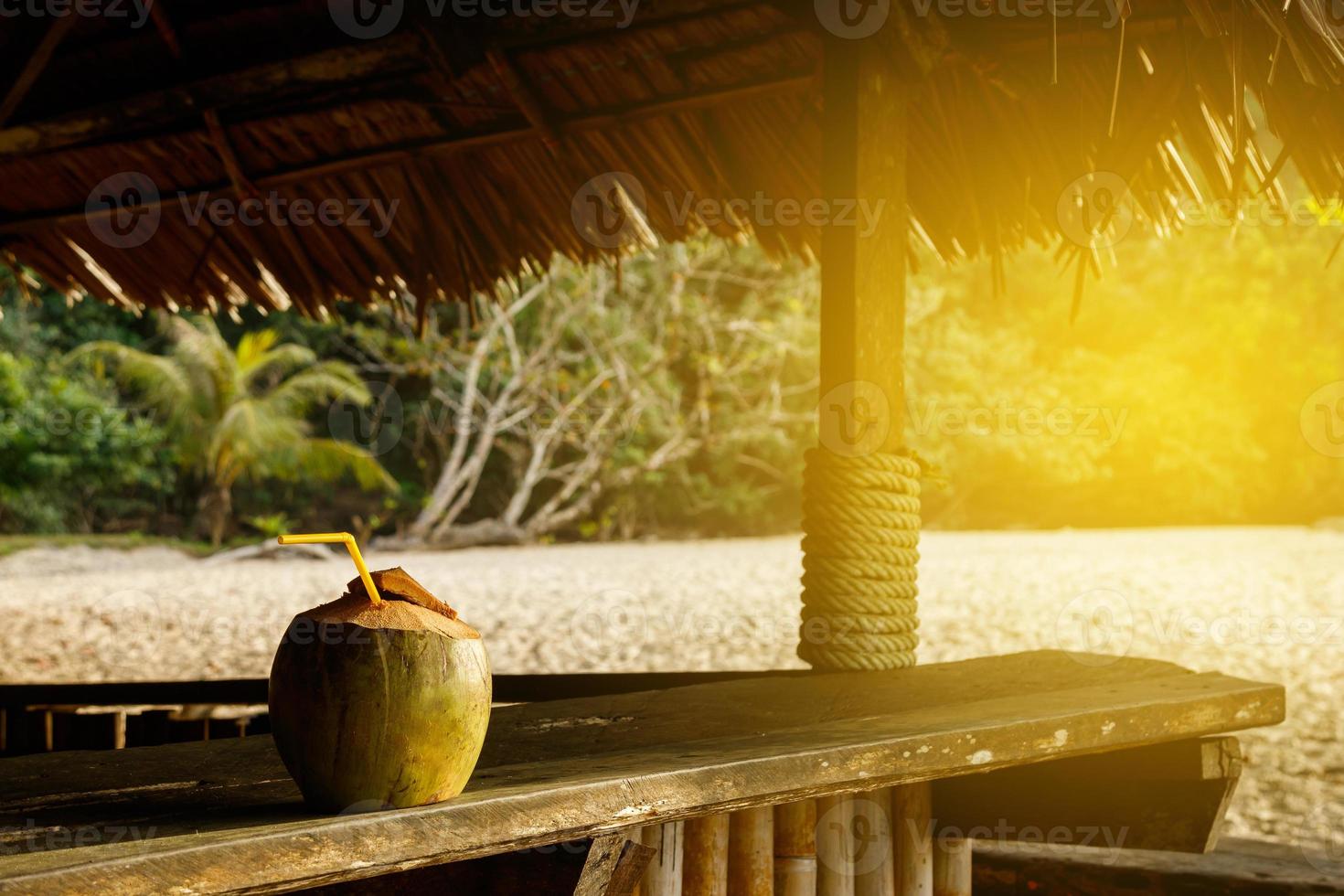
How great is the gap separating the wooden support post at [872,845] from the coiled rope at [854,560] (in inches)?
10.3

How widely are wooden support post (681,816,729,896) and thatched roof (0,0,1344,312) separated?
1153 millimetres

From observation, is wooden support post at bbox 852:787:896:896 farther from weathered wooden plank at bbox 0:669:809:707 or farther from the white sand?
the white sand

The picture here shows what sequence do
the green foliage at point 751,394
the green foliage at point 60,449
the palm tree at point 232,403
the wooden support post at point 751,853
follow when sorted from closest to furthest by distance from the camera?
the wooden support post at point 751,853 < the green foliage at point 60,449 < the palm tree at point 232,403 < the green foliage at point 751,394

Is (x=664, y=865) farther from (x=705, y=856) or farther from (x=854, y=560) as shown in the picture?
(x=854, y=560)

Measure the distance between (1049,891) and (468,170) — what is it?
2061 millimetres

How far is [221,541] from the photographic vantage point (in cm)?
1387

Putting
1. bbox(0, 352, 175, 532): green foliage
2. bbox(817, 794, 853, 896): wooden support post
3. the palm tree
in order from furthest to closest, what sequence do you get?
the palm tree
bbox(0, 352, 175, 532): green foliage
bbox(817, 794, 853, 896): wooden support post

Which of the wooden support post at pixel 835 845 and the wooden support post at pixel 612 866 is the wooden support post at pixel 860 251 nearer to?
the wooden support post at pixel 835 845

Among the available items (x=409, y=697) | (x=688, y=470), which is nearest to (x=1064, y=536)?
(x=688, y=470)

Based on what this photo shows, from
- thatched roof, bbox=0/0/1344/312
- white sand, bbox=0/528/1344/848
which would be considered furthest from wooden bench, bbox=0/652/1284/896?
white sand, bbox=0/528/1344/848

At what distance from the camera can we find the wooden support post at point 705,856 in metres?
1.57

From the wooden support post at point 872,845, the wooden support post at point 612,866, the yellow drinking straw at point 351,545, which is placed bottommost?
the wooden support post at point 872,845

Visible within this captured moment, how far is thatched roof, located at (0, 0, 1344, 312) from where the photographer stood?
2064 millimetres

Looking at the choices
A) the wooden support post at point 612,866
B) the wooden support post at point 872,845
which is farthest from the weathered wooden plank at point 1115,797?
the wooden support post at point 612,866
